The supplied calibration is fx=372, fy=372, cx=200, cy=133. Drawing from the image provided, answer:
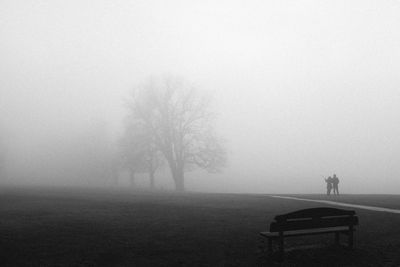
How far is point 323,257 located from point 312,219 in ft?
3.13

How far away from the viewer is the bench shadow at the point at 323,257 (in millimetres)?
8758

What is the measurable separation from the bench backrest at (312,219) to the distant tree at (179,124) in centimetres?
3399

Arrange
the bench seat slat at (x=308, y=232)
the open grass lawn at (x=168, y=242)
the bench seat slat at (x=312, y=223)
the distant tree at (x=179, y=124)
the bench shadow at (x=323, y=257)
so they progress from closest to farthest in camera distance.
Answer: the bench shadow at (x=323, y=257), the bench seat slat at (x=312, y=223), the open grass lawn at (x=168, y=242), the bench seat slat at (x=308, y=232), the distant tree at (x=179, y=124)

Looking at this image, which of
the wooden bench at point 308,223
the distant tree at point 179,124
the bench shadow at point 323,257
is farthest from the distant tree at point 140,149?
the bench shadow at point 323,257

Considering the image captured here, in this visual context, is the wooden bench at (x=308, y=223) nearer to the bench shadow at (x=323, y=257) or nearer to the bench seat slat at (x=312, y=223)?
the bench seat slat at (x=312, y=223)

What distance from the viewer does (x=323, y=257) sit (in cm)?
923

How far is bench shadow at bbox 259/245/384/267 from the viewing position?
876 cm

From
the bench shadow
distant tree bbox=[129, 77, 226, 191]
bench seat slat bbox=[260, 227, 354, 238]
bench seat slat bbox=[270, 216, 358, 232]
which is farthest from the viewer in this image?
distant tree bbox=[129, 77, 226, 191]

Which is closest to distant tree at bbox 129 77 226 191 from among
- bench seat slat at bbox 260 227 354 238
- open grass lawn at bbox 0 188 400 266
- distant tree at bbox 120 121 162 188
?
distant tree at bbox 120 121 162 188

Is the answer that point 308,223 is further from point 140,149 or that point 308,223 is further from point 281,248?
point 140,149

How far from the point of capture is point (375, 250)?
1003 cm

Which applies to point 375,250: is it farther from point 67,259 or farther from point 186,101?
Answer: point 186,101

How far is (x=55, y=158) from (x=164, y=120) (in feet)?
214

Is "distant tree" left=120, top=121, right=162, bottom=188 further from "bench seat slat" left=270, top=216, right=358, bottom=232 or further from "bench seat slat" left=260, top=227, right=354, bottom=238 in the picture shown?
"bench seat slat" left=270, top=216, right=358, bottom=232
